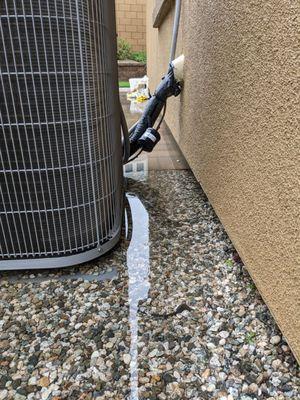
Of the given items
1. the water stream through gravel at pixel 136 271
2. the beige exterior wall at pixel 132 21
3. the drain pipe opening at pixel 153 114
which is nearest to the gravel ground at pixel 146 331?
the water stream through gravel at pixel 136 271

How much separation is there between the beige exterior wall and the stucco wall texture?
1064 cm

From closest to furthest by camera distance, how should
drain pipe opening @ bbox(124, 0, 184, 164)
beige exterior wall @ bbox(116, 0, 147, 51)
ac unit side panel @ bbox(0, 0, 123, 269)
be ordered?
ac unit side panel @ bbox(0, 0, 123, 269) < drain pipe opening @ bbox(124, 0, 184, 164) < beige exterior wall @ bbox(116, 0, 147, 51)

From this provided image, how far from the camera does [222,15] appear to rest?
1.73m

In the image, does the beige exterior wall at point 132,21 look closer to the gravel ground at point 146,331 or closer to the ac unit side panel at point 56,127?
the ac unit side panel at point 56,127

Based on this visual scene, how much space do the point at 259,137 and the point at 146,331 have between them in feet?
2.91

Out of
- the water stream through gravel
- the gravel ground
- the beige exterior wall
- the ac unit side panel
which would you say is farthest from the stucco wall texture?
the beige exterior wall

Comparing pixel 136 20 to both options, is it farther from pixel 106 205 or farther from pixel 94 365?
pixel 94 365

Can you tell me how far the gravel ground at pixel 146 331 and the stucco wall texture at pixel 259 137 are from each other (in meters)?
0.14

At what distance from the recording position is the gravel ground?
3.51 feet

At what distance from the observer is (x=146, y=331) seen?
4.20 feet

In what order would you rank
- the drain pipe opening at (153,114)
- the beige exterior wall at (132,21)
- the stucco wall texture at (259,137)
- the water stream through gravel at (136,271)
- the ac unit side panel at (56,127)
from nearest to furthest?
the stucco wall texture at (259,137) < the water stream through gravel at (136,271) < the ac unit side panel at (56,127) < the drain pipe opening at (153,114) < the beige exterior wall at (132,21)

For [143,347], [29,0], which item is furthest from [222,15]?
[143,347]

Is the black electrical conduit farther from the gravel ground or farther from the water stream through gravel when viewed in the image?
the gravel ground

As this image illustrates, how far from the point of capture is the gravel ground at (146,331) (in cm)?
107
